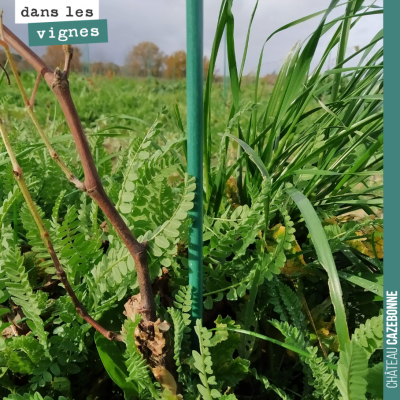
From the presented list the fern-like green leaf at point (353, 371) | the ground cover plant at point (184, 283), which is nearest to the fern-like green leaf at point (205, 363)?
the ground cover plant at point (184, 283)

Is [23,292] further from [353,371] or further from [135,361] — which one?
[353,371]

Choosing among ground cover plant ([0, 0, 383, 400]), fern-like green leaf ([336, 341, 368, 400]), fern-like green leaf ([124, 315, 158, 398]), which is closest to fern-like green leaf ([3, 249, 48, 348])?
ground cover plant ([0, 0, 383, 400])

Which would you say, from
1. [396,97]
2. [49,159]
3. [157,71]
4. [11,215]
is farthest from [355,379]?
[157,71]

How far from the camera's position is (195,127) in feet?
1.47

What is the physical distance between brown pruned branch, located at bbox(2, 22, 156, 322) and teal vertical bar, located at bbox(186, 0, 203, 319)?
69mm

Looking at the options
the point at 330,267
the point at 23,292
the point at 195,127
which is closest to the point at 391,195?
the point at 330,267

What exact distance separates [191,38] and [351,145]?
16.2 inches

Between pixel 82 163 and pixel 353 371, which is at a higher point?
pixel 82 163

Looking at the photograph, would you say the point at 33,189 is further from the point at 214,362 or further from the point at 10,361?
the point at 214,362

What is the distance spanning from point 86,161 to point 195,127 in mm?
130

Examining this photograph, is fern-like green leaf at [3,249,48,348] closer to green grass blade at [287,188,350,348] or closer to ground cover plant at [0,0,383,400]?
ground cover plant at [0,0,383,400]

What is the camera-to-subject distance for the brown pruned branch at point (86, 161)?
0.37 m

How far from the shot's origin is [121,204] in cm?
52

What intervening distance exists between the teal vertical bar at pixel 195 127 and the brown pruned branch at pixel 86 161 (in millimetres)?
69
